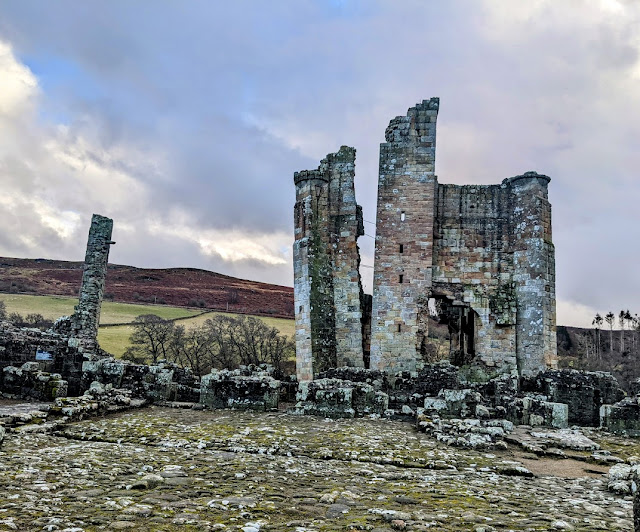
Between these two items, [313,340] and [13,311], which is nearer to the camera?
[313,340]

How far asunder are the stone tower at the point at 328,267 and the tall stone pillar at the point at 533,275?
755 cm

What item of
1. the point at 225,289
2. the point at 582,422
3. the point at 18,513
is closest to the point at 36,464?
the point at 18,513

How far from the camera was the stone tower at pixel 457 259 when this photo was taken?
2486 cm

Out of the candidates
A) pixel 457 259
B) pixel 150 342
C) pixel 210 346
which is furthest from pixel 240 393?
pixel 150 342

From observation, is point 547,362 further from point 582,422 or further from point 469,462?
point 469,462

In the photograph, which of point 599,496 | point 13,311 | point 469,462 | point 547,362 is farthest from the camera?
point 13,311

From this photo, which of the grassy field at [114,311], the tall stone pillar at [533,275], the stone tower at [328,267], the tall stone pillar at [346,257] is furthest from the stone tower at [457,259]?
the grassy field at [114,311]

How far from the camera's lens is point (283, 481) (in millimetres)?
6285

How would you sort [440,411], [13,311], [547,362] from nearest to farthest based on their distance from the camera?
1. [440,411]
2. [547,362]
3. [13,311]

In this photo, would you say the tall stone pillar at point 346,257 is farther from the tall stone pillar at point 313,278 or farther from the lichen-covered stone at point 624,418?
the lichen-covered stone at point 624,418

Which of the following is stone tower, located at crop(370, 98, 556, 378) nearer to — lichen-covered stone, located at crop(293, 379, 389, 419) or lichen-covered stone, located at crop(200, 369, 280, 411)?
lichen-covered stone, located at crop(293, 379, 389, 419)

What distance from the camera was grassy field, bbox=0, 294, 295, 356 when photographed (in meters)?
50.3

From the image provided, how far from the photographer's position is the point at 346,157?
89.1 ft

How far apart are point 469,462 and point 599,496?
2107mm
